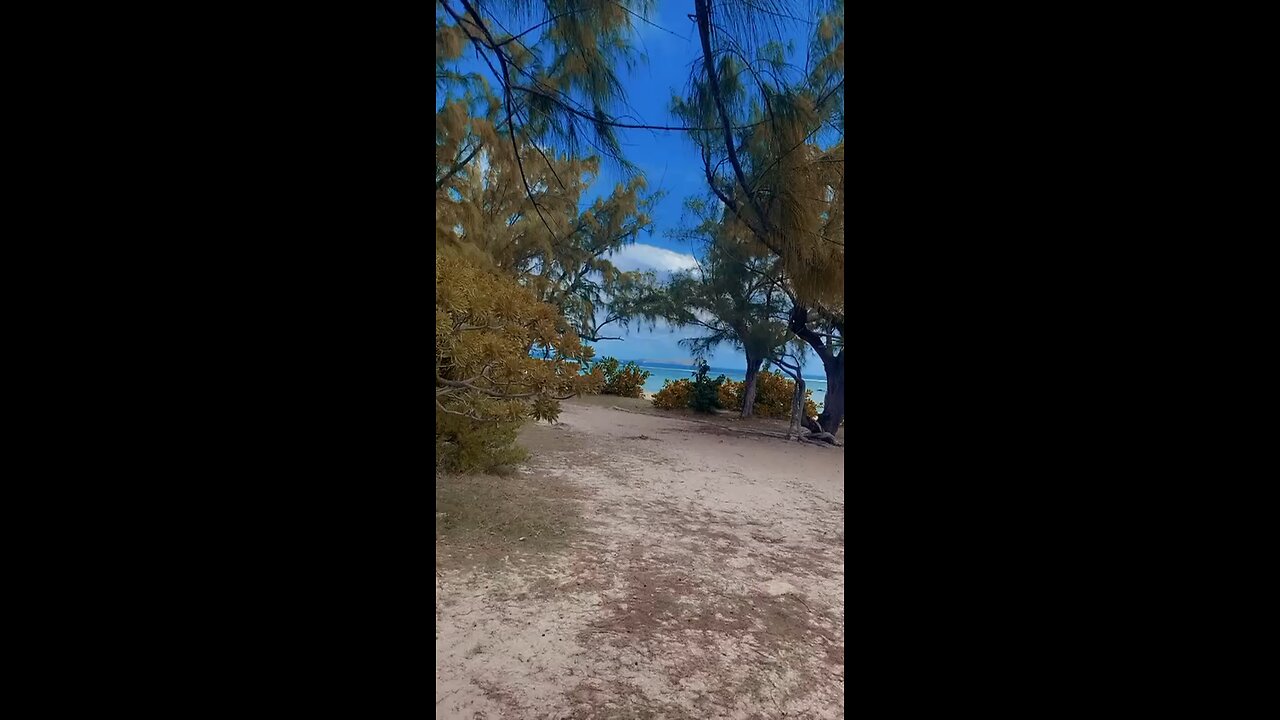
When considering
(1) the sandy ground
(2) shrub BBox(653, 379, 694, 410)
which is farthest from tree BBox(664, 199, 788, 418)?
(1) the sandy ground

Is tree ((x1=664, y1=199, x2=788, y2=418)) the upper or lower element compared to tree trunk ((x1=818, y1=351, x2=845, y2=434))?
upper

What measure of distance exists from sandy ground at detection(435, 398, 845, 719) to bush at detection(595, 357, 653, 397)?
586 centimetres

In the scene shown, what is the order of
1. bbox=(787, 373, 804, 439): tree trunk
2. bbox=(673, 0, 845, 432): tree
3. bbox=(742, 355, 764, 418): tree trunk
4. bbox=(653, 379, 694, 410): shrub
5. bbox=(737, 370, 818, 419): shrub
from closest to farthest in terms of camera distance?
1. bbox=(673, 0, 845, 432): tree
2. bbox=(787, 373, 804, 439): tree trunk
3. bbox=(742, 355, 764, 418): tree trunk
4. bbox=(737, 370, 818, 419): shrub
5. bbox=(653, 379, 694, 410): shrub

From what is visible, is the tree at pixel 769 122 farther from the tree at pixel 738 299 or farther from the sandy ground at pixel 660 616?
the tree at pixel 738 299

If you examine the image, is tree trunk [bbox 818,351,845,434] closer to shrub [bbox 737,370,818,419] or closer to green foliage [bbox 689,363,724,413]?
shrub [bbox 737,370,818,419]

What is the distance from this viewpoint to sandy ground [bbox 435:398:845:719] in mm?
1571

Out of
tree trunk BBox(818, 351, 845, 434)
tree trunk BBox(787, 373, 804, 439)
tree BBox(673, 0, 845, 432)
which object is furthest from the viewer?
tree trunk BBox(787, 373, 804, 439)

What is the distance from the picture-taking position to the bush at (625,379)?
9.98 metres

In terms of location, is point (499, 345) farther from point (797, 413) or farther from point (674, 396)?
point (674, 396)
